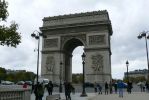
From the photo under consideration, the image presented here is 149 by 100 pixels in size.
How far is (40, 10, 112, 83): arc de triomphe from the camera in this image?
5209 cm

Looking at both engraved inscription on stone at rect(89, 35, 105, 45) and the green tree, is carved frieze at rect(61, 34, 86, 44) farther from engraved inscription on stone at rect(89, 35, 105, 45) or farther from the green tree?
the green tree

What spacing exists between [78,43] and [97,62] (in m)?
8.48

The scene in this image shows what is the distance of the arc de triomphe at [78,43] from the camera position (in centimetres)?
5209

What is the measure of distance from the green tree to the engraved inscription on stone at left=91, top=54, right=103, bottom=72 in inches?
1450

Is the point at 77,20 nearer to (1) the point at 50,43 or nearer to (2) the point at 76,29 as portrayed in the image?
(2) the point at 76,29

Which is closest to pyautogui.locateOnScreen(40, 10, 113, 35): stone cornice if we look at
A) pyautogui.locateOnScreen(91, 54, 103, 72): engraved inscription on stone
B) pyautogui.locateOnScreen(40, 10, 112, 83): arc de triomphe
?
pyautogui.locateOnScreen(40, 10, 112, 83): arc de triomphe

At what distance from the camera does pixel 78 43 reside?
Answer: 59312 mm

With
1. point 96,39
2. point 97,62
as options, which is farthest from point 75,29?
point 97,62

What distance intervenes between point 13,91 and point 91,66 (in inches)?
1648

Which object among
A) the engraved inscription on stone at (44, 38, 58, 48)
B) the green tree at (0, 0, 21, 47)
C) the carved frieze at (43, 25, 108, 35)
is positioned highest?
the carved frieze at (43, 25, 108, 35)

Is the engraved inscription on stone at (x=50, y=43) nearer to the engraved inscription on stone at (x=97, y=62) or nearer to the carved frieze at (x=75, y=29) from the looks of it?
the carved frieze at (x=75, y=29)

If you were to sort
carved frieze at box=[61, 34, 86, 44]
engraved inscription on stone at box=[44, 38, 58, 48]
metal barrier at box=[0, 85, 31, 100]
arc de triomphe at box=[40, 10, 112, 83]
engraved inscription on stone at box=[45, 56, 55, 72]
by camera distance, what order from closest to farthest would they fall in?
1. metal barrier at box=[0, 85, 31, 100]
2. arc de triomphe at box=[40, 10, 112, 83]
3. carved frieze at box=[61, 34, 86, 44]
4. engraved inscription on stone at box=[45, 56, 55, 72]
5. engraved inscription on stone at box=[44, 38, 58, 48]

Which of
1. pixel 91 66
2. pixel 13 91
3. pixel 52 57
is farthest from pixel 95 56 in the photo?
pixel 13 91

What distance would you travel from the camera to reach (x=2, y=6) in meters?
15.5
